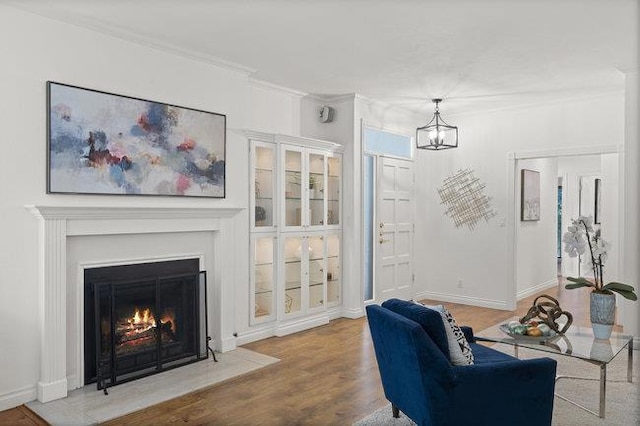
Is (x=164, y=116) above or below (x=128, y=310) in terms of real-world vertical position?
above

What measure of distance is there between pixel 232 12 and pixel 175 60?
980 mm

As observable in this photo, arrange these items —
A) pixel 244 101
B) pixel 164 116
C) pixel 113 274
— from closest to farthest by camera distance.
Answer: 1. pixel 113 274
2. pixel 164 116
3. pixel 244 101

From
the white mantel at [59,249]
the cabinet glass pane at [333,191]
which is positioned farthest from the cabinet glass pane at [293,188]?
the white mantel at [59,249]

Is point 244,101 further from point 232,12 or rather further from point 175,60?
point 232,12

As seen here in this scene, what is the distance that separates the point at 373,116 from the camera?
6059 millimetres

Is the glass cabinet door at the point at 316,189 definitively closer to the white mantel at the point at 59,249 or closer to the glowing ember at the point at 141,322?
the white mantel at the point at 59,249

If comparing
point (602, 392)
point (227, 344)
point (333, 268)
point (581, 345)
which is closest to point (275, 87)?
point (333, 268)

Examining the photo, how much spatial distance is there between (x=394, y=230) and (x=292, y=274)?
1811 mm

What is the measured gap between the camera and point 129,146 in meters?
3.74

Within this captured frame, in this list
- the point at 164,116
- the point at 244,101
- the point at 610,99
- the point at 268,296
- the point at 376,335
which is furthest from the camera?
the point at 610,99

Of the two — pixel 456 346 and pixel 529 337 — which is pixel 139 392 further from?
pixel 529 337

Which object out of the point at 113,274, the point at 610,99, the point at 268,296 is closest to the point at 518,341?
the point at 268,296

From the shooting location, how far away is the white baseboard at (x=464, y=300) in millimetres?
6398

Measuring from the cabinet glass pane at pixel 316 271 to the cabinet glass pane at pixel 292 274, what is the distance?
18 cm
